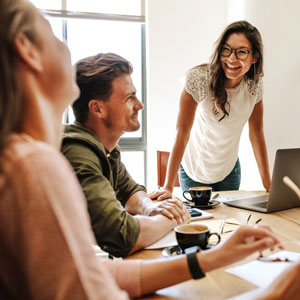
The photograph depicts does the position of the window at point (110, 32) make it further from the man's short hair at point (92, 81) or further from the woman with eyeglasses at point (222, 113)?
the man's short hair at point (92, 81)

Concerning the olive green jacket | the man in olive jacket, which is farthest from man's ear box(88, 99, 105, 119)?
the olive green jacket

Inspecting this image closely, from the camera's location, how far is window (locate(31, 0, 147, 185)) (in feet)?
11.7

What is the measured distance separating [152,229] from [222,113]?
1144mm

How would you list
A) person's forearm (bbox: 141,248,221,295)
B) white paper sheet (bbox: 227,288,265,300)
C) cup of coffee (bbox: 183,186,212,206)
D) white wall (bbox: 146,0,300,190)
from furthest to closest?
white wall (bbox: 146,0,300,190), cup of coffee (bbox: 183,186,212,206), person's forearm (bbox: 141,248,221,295), white paper sheet (bbox: 227,288,265,300)

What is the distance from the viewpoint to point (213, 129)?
6.75 feet

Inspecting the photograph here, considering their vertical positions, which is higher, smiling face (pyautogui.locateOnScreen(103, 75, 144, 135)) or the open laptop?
smiling face (pyautogui.locateOnScreen(103, 75, 144, 135))

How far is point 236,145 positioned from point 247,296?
1589 millimetres

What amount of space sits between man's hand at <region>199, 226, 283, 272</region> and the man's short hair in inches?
30.9

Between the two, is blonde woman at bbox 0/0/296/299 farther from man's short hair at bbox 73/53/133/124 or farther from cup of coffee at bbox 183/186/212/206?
cup of coffee at bbox 183/186/212/206

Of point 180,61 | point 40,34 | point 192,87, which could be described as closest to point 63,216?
point 40,34

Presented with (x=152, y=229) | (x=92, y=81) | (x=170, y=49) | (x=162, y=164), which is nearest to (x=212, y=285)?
(x=152, y=229)

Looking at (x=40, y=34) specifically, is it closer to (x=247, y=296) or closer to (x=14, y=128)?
(x=14, y=128)

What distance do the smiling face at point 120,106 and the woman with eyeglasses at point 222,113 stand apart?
505 millimetres

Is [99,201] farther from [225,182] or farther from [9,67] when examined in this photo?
[225,182]
